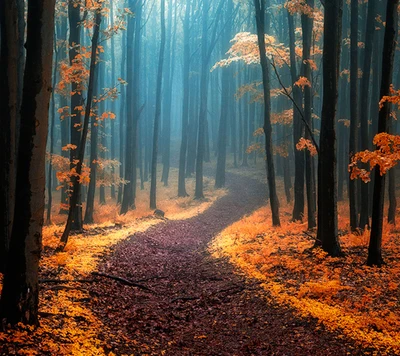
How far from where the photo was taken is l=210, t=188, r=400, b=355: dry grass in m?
6.07

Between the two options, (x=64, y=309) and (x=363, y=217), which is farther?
(x=363, y=217)

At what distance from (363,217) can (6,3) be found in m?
13.1

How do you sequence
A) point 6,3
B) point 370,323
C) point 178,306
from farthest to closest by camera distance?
1. point 178,306
2. point 6,3
3. point 370,323

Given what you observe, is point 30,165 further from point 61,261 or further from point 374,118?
point 374,118

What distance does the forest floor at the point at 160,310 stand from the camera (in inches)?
218

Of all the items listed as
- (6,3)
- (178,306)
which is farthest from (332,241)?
(6,3)

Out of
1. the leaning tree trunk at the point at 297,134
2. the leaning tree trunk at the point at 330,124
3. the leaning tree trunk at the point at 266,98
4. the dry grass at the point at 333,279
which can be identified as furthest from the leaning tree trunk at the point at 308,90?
the leaning tree trunk at the point at 330,124

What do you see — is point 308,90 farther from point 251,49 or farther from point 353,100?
point 251,49

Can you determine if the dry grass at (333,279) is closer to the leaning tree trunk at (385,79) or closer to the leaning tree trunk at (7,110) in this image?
the leaning tree trunk at (385,79)

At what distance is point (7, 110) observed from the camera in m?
7.27

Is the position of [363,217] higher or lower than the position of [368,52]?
lower

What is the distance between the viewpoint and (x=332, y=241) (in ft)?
33.7

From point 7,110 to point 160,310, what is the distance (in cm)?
525

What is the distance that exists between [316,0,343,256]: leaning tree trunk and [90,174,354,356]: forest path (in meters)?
2.95
